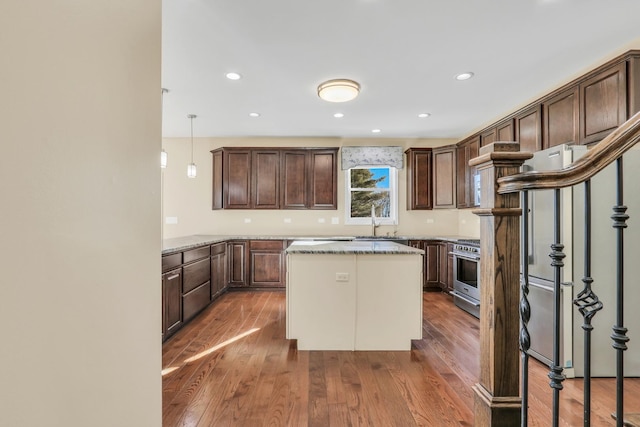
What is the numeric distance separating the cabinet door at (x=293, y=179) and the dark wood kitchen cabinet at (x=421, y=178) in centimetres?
187

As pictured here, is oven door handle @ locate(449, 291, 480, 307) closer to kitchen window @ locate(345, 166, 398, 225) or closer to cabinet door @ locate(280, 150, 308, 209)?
kitchen window @ locate(345, 166, 398, 225)

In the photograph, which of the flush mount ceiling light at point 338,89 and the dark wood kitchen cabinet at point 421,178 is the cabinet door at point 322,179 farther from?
the flush mount ceiling light at point 338,89

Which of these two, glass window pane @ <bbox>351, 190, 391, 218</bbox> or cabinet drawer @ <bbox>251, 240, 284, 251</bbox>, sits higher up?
glass window pane @ <bbox>351, 190, 391, 218</bbox>

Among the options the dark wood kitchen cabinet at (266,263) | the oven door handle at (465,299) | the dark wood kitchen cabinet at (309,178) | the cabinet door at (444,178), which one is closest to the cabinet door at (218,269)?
the dark wood kitchen cabinet at (266,263)

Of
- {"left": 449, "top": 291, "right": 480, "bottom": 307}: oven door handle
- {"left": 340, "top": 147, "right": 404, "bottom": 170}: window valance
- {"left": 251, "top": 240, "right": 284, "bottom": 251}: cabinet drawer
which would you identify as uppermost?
{"left": 340, "top": 147, "right": 404, "bottom": 170}: window valance

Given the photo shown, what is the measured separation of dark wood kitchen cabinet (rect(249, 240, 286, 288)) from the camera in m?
4.86

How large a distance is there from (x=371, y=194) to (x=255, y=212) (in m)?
2.13

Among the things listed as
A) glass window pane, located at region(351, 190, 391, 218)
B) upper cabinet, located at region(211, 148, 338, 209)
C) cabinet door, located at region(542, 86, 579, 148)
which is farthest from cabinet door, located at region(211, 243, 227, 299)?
cabinet door, located at region(542, 86, 579, 148)

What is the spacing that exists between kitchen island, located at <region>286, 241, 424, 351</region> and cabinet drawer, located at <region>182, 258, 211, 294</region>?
1273 millimetres

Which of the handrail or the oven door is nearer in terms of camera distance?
the handrail

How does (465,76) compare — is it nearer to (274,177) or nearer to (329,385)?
(329,385)

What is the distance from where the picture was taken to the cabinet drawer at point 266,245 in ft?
16.0

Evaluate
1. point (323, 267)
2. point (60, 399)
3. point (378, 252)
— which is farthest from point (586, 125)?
point (60, 399)

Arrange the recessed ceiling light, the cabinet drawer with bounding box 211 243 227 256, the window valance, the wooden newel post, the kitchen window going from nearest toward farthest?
the wooden newel post, the recessed ceiling light, the cabinet drawer with bounding box 211 243 227 256, the window valance, the kitchen window
